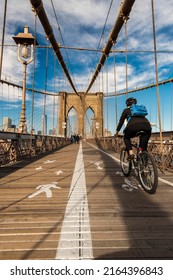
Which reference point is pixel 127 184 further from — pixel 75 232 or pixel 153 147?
pixel 153 147

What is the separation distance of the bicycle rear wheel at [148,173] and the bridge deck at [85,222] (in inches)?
5.1

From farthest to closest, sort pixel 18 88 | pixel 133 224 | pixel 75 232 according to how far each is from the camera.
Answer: pixel 18 88 < pixel 133 224 < pixel 75 232

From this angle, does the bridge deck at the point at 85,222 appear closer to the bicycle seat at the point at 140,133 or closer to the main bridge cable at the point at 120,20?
the bicycle seat at the point at 140,133

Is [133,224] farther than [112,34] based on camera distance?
No

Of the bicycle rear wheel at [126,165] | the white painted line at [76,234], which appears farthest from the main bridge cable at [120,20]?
the white painted line at [76,234]

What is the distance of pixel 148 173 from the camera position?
3.27m

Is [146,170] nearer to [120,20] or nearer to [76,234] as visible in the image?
[76,234]

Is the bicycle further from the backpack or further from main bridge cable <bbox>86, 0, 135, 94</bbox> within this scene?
main bridge cable <bbox>86, 0, 135, 94</bbox>

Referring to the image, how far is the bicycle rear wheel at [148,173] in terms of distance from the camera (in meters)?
3.04

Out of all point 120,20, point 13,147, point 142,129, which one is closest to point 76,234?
point 142,129

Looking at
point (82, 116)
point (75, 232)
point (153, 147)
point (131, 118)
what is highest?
point (82, 116)
